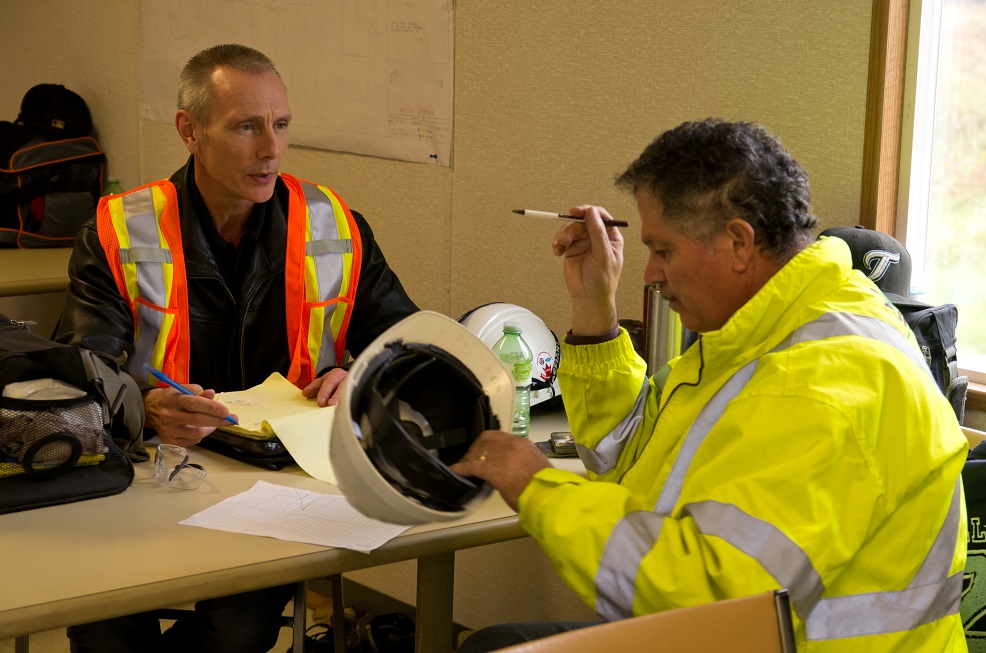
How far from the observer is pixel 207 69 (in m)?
2.33

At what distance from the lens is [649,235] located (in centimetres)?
142

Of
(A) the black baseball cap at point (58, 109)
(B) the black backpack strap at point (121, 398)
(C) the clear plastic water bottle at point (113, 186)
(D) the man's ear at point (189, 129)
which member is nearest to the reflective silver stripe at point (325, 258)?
(D) the man's ear at point (189, 129)

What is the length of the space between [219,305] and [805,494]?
148 centimetres

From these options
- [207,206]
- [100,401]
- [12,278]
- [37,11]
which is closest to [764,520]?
[100,401]

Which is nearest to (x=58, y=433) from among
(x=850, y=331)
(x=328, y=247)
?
(x=328, y=247)

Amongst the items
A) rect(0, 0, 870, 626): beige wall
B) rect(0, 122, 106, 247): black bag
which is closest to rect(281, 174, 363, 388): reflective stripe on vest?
rect(0, 0, 870, 626): beige wall

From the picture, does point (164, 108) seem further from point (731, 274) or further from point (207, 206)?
point (731, 274)

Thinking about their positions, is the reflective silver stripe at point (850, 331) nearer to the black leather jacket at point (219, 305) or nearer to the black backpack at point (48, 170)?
the black leather jacket at point (219, 305)

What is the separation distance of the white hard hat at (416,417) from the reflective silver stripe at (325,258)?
1034 millimetres

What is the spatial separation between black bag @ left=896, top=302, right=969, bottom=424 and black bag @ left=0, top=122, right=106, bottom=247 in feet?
10.2

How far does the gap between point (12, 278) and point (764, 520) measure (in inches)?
118

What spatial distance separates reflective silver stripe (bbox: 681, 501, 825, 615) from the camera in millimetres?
1145

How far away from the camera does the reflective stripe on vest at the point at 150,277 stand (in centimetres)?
221

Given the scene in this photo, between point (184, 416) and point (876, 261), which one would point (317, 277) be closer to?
point (184, 416)
